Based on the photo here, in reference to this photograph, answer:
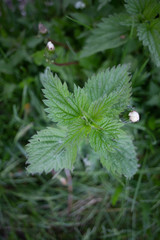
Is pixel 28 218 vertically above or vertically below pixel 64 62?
below

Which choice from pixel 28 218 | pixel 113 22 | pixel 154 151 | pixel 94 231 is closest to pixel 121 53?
pixel 113 22

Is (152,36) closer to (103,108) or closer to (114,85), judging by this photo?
(114,85)

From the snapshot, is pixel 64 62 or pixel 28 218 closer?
pixel 64 62

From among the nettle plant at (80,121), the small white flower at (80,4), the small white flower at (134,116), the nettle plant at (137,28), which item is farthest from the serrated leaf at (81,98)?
the small white flower at (80,4)

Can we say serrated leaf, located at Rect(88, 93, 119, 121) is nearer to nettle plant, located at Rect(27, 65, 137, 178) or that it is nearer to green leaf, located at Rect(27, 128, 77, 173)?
nettle plant, located at Rect(27, 65, 137, 178)

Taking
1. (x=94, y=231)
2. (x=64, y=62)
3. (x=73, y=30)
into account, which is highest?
(x=73, y=30)

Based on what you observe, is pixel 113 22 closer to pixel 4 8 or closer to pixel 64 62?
pixel 64 62

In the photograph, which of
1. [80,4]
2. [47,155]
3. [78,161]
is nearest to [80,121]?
[47,155]

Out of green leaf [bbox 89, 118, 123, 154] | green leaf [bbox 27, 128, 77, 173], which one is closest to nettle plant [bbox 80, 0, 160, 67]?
green leaf [bbox 89, 118, 123, 154]
